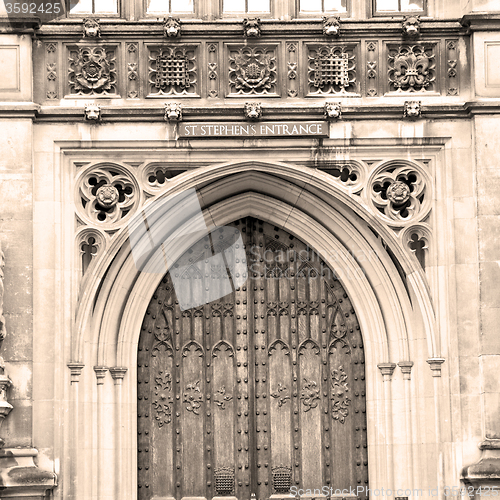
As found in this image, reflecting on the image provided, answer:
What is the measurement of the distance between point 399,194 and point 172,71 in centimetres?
291

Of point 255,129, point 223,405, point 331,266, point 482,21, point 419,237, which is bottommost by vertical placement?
point 223,405

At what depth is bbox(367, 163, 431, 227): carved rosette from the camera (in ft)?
37.3

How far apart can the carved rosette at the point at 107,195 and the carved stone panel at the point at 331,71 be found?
2295mm

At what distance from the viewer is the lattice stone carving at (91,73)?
11.5 meters

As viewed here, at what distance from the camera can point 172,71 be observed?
11500 millimetres

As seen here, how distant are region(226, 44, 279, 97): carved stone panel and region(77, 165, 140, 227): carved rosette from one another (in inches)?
60.7

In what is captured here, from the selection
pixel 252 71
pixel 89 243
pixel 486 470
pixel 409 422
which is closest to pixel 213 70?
pixel 252 71

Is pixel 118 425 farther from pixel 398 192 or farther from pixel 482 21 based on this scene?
pixel 482 21

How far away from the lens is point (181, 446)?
11.6 meters

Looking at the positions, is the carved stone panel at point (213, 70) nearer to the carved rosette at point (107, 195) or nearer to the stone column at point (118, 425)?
Answer: the carved rosette at point (107, 195)

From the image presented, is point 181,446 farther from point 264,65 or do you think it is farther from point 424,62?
point 424,62

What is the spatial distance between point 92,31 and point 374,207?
3.73 metres

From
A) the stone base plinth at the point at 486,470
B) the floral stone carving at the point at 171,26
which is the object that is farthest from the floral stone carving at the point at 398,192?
the floral stone carving at the point at 171,26

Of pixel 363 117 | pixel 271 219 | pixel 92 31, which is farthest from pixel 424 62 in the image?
pixel 92 31
